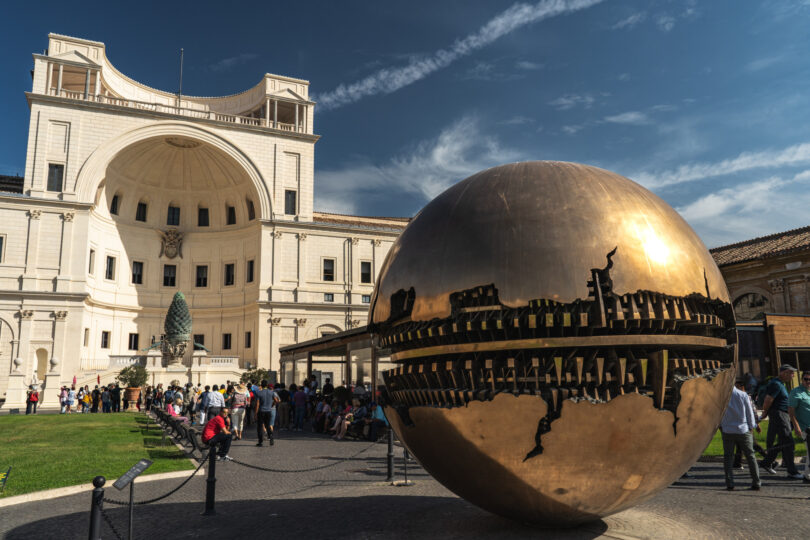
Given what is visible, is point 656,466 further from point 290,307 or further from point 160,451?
point 290,307

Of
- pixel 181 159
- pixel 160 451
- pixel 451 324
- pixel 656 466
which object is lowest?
pixel 160 451

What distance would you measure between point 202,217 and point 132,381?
18284 millimetres

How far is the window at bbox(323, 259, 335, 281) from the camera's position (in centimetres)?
4772

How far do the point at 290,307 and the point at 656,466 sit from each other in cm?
4260

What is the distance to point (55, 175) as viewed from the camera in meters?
40.9

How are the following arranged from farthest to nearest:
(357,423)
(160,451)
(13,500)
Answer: (357,423) < (160,451) < (13,500)

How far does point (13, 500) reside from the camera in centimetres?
795

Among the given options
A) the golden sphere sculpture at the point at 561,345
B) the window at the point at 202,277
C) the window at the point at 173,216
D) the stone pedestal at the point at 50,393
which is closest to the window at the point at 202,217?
the window at the point at 173,216

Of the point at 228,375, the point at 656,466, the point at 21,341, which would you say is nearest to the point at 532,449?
the point at 656,466

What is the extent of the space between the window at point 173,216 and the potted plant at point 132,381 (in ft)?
52.0

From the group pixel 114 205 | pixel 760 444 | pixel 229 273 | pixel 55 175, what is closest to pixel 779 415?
pixel 760 444

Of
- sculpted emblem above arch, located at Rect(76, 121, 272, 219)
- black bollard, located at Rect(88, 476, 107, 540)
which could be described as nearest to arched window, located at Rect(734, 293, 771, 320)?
black bollard, located at Rect(88, 476, 107, 540)

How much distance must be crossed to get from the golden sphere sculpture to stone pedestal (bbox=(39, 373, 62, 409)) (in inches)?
1526

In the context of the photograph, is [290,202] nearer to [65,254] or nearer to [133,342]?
[65,254]
